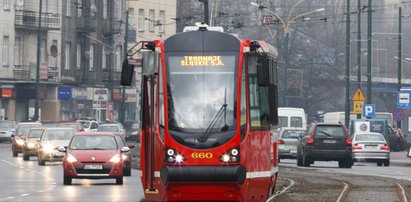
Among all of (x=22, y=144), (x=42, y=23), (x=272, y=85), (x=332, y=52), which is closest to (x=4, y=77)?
(x=42, y=23)

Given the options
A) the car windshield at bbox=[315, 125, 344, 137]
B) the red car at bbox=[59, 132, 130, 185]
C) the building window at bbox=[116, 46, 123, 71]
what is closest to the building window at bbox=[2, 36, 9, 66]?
the building window at bbox=[116, 46, 123, 71]

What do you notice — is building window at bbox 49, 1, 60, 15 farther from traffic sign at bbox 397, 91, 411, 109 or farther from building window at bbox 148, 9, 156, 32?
traffic sign at bbox 397, 91, 411, 109

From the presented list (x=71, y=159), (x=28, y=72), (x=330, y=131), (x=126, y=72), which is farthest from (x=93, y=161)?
(x=28, y=72)

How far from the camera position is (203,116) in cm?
2423

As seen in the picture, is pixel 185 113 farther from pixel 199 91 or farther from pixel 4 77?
pixel 4 77

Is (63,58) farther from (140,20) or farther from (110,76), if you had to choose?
(140,20)

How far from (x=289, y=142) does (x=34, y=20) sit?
4151 centimetres

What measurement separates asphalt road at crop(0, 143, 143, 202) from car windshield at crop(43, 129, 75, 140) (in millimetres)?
5580

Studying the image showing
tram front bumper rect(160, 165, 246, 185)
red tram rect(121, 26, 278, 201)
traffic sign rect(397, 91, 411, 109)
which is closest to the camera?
tram front bumper rect(160, 165, 246, 185)

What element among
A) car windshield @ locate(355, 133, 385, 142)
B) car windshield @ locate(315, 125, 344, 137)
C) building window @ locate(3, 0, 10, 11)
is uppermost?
building window @ locate(3, 0, 10, 11)

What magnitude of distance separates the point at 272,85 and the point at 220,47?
1457 mm

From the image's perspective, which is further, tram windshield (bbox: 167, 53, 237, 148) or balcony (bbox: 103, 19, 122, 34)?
balcony (bbox: 103, 19, 122, 34)

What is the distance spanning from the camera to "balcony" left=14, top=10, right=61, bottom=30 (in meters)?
96.2

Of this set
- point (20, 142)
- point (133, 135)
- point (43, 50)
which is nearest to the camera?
point (20, 142)
